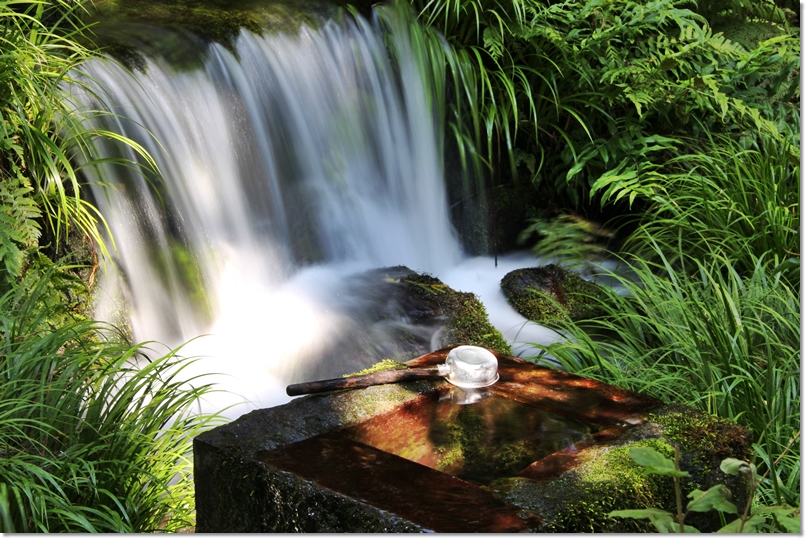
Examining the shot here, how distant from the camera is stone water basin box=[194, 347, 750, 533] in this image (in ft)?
3.43

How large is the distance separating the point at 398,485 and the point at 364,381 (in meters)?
0.31

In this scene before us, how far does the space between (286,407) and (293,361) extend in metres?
1.32

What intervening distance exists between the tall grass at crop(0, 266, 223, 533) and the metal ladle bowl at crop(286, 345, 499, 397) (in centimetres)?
51

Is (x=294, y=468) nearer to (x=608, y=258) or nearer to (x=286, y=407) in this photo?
(x=286, y=407)

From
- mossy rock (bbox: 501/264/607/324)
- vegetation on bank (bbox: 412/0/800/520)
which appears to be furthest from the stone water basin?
mossy rock (bbox: 501/264/607/324)

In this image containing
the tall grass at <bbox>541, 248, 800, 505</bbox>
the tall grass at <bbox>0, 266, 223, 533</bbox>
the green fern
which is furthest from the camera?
the green fern

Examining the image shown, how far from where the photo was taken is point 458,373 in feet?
4.58

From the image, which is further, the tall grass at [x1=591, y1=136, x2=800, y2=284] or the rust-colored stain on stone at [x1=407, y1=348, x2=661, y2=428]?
the tall grass at [x1=591, y1=136, x2=800, y2=284]

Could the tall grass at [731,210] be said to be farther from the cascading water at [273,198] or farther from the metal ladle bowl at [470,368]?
the metal ladle bowl at [470,368]

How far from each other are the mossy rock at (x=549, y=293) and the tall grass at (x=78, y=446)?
5.26 feet

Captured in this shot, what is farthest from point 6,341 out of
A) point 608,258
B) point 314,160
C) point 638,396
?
point 608,258

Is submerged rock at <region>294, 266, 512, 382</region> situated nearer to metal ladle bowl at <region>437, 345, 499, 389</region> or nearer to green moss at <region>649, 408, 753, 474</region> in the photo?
metal ladle bowl at <region>437, 345, 499, 389</region>

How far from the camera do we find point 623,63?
145 inches

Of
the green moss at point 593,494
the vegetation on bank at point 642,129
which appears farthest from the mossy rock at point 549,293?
the green moss at point 593,494
